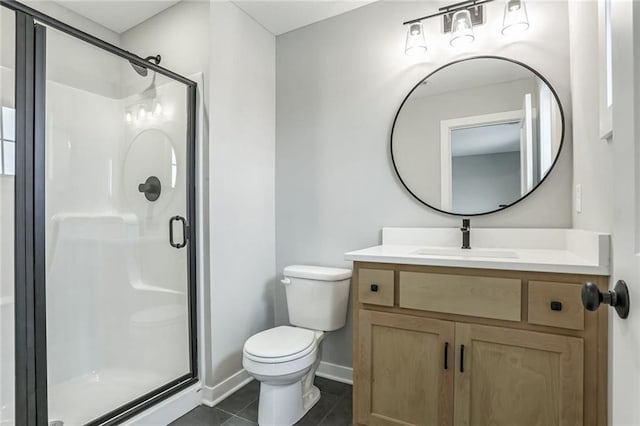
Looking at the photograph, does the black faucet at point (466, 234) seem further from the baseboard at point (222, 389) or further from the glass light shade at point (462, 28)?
the baseboard at point (222, 389)

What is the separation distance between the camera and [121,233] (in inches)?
76.4

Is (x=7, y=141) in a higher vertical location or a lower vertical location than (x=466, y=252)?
higher

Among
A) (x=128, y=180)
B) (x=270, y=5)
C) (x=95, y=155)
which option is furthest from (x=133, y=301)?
(x=270, y=5)

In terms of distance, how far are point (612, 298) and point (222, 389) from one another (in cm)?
198

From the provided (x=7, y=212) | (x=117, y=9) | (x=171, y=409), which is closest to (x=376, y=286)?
(x=171, y=409)

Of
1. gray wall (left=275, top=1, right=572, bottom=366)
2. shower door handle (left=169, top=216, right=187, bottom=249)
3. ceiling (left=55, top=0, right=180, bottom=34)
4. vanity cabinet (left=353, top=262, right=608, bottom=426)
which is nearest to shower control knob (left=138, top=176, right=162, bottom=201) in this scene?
shower door handle (left=169, top=216, right=187, bottom=249)

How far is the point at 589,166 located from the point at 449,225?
27.5 inches

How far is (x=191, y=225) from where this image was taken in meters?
1.96

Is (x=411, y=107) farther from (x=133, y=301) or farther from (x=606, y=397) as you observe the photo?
(x=133, y=301)

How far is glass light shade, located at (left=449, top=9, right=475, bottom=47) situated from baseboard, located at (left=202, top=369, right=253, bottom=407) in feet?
7.75

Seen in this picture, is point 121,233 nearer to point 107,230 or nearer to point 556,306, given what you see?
point 107,230

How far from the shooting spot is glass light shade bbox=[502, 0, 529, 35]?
1628 millimetres

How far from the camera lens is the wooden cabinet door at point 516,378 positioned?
3.76 ft

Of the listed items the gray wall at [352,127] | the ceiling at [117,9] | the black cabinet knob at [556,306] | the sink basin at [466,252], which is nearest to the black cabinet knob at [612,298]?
the black cabinet knob at [556,306]
